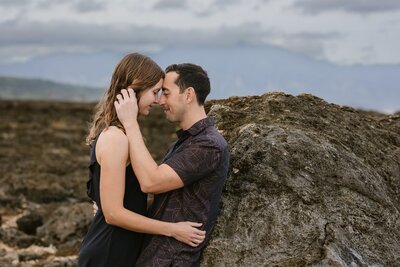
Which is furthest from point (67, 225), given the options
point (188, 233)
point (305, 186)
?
point (188, 233)

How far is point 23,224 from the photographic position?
52.5 feet

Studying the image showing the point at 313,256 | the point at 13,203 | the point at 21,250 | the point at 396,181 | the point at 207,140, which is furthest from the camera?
the point at 13,203

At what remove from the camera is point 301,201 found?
598cm

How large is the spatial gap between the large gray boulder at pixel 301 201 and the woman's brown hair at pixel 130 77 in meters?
1.34

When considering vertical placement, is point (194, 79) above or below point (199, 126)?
above

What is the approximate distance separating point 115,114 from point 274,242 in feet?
6.04

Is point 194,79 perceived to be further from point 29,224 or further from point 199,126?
point 29,224

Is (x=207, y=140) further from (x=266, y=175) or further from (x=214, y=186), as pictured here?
(x=266, y=175)

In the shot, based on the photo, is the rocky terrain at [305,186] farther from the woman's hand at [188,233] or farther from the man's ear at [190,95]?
the man's ear at [190,95]

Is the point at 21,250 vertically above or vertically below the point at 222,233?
below

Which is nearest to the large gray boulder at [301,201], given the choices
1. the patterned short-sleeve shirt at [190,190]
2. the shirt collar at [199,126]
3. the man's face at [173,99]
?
the patterned short-sleeve shirt at [190,190]

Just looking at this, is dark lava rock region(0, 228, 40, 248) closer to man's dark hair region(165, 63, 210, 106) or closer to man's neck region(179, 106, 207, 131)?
man's neck region(179, 106, 207, 131)

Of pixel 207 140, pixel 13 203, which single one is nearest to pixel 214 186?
pixel 207 140

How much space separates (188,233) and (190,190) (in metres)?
0.34
